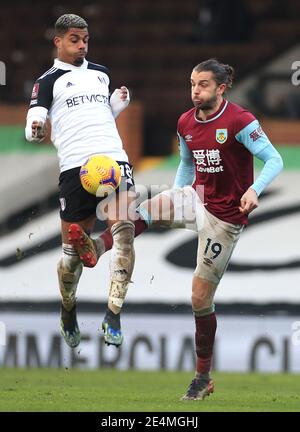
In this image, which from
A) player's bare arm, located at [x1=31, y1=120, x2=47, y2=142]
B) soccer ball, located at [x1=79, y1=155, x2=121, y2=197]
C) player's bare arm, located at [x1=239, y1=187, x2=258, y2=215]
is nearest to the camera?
player's bare arm, located at [x1=239, y1=187, x2=258, y2=215]

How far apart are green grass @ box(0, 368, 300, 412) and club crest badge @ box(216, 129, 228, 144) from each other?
2.25 meters

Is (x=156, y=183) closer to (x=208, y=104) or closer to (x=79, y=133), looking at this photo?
(x=79, y=133)

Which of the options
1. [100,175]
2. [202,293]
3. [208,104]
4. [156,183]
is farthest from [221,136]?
[156,183]

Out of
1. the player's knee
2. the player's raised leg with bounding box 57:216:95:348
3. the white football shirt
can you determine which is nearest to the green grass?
the player's raised leg with bounding box 57:216:95:348

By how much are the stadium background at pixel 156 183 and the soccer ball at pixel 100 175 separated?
6871 millimetres

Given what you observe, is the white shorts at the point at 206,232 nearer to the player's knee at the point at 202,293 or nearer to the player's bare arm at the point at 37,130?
the player's knee at the point at 202,293

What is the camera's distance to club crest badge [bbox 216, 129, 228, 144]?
39.4 feet

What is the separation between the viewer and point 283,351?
18703 mm

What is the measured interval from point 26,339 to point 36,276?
1466 millimetres

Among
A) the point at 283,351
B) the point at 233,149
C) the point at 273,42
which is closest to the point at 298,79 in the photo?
the point at 273,42

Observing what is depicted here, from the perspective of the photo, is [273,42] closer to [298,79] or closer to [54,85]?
[298,79]

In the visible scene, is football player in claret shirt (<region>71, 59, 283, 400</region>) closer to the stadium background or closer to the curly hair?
the curly hair

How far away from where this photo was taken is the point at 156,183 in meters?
21.2

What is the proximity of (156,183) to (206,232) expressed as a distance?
895 centimetres
